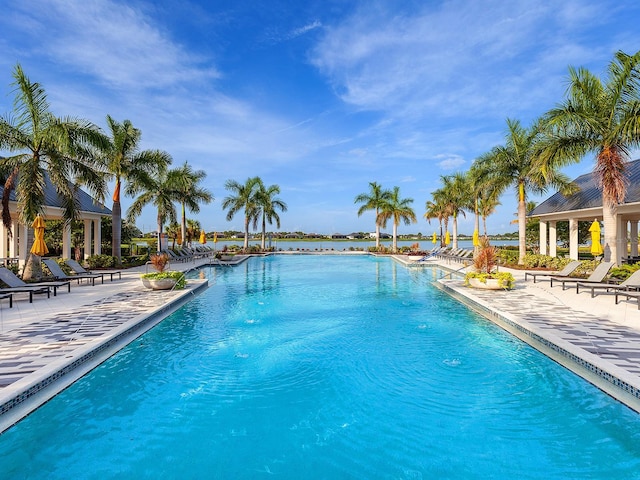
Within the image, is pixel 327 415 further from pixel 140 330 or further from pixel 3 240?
pixel 3 240

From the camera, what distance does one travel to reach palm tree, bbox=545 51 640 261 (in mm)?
11750

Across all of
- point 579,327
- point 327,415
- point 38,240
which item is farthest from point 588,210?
point 38,240

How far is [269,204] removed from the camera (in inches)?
1417

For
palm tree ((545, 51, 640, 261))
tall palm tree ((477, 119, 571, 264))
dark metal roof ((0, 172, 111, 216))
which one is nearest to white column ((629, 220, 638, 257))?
tall palm tree ((477, 119, 571, 264))

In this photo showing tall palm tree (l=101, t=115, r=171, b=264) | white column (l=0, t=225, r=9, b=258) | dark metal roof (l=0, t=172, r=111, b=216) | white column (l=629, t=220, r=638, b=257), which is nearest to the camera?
dark metal roof (l=0, t=172, r=111, b=216)

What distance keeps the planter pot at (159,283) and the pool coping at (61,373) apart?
399 cm

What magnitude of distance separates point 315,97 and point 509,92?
11311mm

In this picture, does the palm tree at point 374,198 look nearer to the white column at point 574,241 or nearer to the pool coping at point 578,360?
the white column at point 574,241

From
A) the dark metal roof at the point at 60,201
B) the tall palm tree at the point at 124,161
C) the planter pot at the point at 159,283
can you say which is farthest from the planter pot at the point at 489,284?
the tall palm tree at the point at 124,161

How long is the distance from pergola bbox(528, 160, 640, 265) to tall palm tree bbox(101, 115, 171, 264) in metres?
21.1

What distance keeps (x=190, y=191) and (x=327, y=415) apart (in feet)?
88.9

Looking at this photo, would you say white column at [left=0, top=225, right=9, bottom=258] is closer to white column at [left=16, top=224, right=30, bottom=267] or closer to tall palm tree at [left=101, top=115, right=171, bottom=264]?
white column at [left=16, top=224, right=30, bottom=267]

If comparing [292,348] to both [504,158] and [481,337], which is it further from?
[504,158]

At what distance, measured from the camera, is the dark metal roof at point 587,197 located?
625 inches
